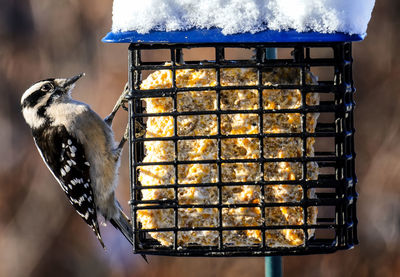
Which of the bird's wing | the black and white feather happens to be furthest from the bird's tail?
the bird's wing

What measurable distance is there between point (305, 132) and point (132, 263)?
6.91m

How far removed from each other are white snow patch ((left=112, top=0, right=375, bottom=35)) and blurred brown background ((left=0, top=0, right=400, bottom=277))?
6.19 m

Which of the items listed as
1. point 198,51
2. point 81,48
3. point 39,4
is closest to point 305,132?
point 198,51

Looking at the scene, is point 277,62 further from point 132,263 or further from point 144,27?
point 132,263

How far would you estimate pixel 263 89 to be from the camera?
337cm

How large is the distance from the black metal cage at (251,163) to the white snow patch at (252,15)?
0.16 meters

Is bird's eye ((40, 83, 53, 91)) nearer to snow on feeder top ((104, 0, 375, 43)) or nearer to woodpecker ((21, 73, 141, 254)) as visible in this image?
woodpecker ((21, 73, 141, 254))

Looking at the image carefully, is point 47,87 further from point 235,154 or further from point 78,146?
point 235,154

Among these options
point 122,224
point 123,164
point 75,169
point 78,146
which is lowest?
point 123,164

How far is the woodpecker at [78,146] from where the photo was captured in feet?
16.4

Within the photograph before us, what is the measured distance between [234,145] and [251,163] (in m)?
0.11

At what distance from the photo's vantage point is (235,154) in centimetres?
349

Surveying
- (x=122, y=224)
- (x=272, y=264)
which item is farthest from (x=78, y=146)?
(x=272, y=264)

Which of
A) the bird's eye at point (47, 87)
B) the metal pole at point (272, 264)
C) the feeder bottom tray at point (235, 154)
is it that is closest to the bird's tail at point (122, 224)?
the bird's eye at point (47, 87)
